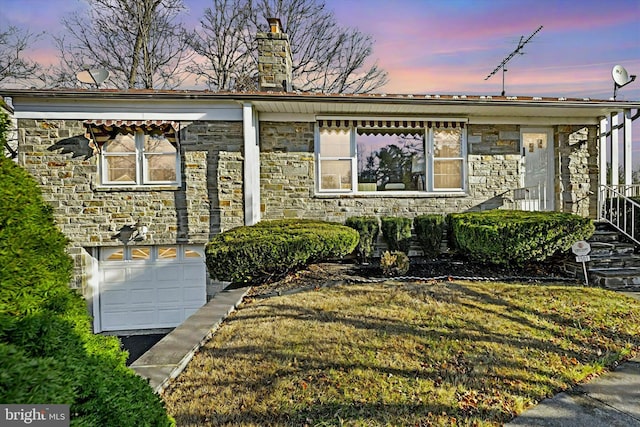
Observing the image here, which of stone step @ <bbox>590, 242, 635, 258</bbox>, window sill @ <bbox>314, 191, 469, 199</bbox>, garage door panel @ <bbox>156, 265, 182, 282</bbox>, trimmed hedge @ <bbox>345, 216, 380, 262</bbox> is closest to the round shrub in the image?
trimmed hedge @ <bbox>345, 216, 380, 262</bbox>

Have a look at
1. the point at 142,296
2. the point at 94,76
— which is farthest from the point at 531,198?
the point at 94,76

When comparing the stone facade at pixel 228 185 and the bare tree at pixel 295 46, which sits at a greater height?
the bare tree at pixel 295 46

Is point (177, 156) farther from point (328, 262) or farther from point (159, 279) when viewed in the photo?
point (328, 262)

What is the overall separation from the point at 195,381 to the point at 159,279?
668cm

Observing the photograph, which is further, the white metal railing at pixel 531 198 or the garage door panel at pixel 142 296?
the white metal railing at pixel 531 198

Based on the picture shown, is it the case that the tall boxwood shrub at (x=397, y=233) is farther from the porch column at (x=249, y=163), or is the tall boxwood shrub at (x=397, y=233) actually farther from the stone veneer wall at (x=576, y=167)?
the stone veneer wall at (x=576, y=167)

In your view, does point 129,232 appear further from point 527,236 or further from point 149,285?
point 527,236

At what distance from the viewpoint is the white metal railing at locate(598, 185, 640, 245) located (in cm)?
713

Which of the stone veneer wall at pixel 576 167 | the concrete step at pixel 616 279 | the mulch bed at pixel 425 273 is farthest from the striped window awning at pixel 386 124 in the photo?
the concrete step at pixel 616 279

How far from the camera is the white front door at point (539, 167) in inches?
366

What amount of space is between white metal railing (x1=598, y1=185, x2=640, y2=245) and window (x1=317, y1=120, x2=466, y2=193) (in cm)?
331

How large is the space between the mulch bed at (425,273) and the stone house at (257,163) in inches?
82.3

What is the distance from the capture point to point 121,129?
26.4ft

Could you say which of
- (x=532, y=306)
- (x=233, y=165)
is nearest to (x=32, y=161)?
(x=233, y=165)
